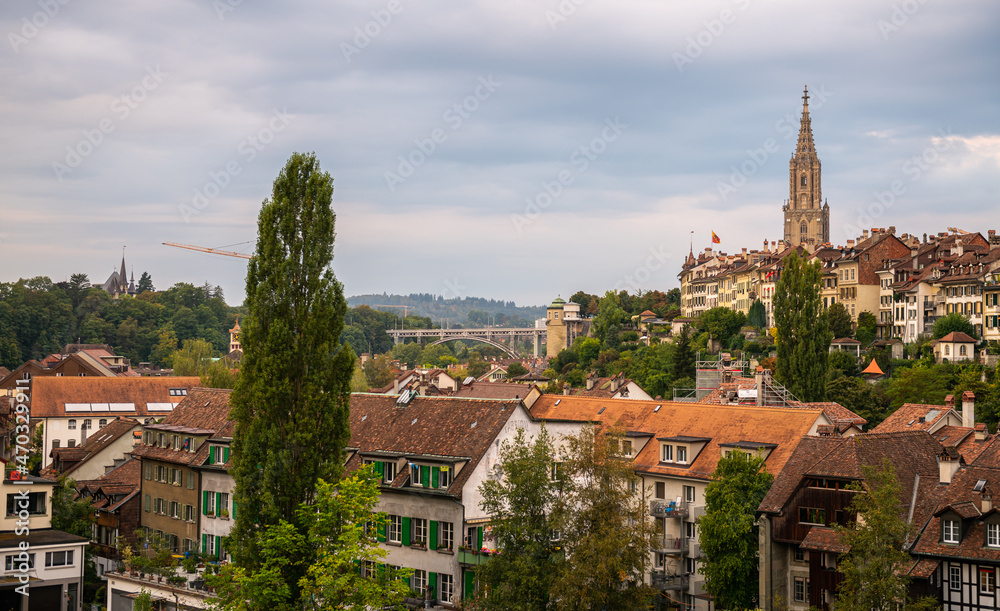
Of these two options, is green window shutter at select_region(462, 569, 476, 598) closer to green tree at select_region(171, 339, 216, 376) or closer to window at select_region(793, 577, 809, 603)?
window at select_region(793, 577, 809, 603)

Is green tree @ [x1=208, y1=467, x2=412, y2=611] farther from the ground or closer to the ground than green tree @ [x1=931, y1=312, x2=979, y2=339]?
closer to the ground

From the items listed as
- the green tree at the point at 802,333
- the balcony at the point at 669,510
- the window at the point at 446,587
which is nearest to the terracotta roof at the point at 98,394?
the green tree at the point at 802,333

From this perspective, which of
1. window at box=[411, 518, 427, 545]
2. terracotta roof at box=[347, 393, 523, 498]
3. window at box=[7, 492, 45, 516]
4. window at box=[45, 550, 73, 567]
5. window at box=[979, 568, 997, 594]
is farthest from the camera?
window at box=[7, 492, 45, 516]

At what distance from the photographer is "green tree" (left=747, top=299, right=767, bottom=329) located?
448 feet

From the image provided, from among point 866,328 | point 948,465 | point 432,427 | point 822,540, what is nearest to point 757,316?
→ point 866,328

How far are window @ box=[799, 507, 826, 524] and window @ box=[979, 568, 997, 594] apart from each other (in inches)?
290

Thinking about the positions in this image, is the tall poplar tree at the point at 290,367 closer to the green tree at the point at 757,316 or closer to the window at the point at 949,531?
the window at the point at 949,531

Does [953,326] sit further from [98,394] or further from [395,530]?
[98,394]

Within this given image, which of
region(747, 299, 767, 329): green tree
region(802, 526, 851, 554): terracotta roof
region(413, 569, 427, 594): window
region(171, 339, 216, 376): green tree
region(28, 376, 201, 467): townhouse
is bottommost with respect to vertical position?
region(413, 569, 427, 594): window

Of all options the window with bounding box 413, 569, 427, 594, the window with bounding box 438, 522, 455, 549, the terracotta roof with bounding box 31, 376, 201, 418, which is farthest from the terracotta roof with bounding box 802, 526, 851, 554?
the terracotta roof with bounding box 31, 376, 201, 418

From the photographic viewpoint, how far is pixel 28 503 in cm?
5778

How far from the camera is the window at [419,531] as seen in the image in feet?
160

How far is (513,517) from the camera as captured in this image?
40.1 m

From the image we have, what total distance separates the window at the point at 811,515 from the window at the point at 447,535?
1549 centimetres
